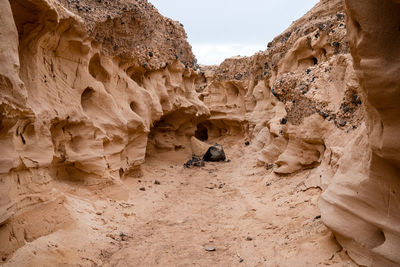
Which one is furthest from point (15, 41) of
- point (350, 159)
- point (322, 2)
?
point (322, 2)

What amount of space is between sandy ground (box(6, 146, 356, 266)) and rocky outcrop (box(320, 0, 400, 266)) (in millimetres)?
371

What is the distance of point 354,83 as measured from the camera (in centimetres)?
496

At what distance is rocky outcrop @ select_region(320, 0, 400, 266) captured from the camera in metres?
2.21

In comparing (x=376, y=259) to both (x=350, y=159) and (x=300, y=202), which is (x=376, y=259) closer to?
(x=350, y=159)

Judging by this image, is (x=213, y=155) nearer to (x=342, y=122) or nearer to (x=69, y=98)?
(x=342, y=122)

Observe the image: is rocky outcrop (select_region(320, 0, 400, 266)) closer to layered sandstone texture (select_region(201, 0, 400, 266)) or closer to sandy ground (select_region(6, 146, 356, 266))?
layered sandstone texture (select_region(201, 0, 400, 266))

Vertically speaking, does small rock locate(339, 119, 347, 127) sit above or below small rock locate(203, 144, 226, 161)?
above

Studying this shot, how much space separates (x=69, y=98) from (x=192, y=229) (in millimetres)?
3428

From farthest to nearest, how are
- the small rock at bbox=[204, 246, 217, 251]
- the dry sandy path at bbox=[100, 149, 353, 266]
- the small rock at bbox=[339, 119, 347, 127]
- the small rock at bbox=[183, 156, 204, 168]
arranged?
1. the small rock at bbox=[183, 156, 204, 168]
2. the small rock at bbox=[339, 119, 347, 127]
3. the small rock at bbox=[204, 246, 217, 251]
4. the dry sandy path at bbox=[100, 149, 353, 266]

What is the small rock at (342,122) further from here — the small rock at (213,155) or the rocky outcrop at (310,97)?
the small rock at (213,155)

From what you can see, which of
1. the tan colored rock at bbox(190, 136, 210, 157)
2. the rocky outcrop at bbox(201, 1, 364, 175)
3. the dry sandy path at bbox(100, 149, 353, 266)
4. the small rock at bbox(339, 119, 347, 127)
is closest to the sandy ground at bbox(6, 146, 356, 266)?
the dry sandy path at bbox(100, 149, 353, 266)

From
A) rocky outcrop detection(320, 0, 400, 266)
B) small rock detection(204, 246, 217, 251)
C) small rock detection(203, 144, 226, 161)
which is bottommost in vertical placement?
small rock detection(204, 246, 217, 251)

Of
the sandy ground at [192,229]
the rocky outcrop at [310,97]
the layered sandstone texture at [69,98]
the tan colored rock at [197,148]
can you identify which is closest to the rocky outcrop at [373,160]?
the sandy ground at [192,229]

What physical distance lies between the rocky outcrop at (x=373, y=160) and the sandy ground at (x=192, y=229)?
1.22ft
